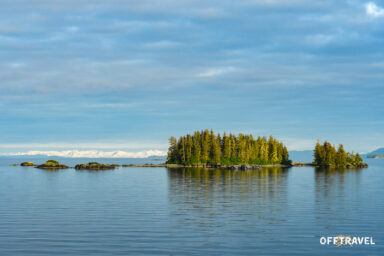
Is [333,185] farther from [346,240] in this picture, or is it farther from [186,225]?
[346,240]

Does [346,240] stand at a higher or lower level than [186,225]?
lower

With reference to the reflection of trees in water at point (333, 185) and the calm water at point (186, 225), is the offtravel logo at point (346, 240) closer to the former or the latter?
the calm water at point (186, 225)

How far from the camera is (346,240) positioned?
114ft

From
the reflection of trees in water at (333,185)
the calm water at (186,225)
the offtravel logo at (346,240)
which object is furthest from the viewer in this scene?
the reflection of trees in water at (333,185)

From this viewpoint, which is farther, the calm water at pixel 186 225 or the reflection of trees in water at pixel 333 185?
the reflection of trees in water at pixel 333 185

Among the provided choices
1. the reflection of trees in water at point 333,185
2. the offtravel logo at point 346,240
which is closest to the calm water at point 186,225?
the offtravel logo at point 346,240

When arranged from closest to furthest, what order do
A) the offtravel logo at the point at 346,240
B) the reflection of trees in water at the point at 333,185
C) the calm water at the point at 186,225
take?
the calm water at the point at 186,225, the offtravel logo at the point at 346,240, the reflection of trees in water at the point at 333,185

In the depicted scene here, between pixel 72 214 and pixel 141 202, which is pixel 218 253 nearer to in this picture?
pixel 72 214

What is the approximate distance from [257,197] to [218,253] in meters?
38.3

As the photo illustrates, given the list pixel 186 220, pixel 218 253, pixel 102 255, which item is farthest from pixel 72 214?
pixel 218 253

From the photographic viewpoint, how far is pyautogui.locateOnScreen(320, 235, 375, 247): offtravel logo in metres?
33.7

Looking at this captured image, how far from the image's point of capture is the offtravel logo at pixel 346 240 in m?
33.7

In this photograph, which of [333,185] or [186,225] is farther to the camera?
[333,185]

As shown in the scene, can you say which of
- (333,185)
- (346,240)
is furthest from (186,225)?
(333,185)
